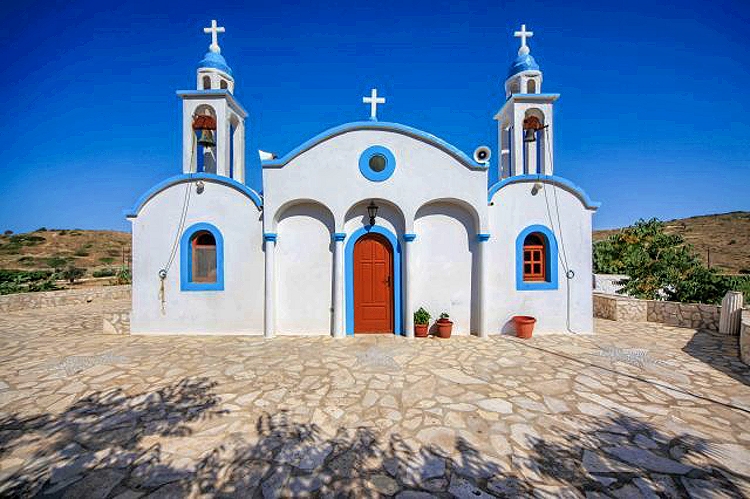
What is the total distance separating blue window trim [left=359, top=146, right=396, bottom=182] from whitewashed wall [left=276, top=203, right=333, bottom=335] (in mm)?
1449

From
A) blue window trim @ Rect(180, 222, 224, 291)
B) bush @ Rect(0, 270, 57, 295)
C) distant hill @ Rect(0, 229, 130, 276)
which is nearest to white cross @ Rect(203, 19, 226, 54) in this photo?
blue window trim @ Rect(180, 222, 224, 291)

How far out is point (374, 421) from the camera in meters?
3.86

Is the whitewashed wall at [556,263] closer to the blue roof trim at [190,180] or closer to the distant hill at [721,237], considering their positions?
the blue roof trim at [190,180]

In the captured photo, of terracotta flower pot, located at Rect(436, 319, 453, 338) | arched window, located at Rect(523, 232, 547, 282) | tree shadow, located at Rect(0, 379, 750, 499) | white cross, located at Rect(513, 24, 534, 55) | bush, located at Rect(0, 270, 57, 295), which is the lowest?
tree shadow, located at Rect(0, 379, 750, 499)

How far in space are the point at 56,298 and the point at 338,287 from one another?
521 inches

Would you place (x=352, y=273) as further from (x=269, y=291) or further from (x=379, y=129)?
(x=379, y=129)

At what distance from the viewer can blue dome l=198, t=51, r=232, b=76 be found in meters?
8.62

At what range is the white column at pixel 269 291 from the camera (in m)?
7.61

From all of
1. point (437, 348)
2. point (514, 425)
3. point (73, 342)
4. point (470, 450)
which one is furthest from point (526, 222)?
point (73, 342)

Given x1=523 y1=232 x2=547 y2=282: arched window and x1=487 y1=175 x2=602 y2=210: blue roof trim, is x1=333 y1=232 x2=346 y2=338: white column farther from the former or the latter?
x1=523 y1=232 x2=547 y2=282: arched window

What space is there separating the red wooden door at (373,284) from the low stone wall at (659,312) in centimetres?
733

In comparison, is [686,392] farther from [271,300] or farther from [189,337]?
[189,337]

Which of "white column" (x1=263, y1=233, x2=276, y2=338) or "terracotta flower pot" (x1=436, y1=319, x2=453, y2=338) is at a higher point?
"white column" (x1=263, y1=233, x2=276, y2=338)

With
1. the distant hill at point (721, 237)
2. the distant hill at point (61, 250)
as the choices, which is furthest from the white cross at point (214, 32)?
the distant hill at point (721, 237)
